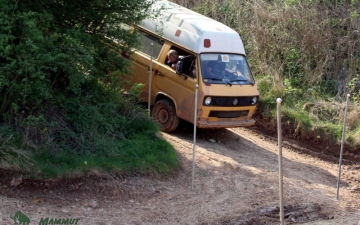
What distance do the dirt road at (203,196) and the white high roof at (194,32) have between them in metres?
2.02

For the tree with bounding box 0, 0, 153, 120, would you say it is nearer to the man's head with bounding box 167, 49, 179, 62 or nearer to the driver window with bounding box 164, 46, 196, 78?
the driver window with bounding box 164, 46, 196, 78

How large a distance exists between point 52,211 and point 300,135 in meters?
7.99

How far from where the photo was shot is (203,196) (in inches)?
407

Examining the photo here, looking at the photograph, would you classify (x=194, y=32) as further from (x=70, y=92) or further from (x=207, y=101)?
(x=70, y=92)

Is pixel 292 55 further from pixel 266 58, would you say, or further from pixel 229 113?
pixel 229 113

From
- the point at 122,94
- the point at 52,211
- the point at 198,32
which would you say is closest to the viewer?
the point at 52,211

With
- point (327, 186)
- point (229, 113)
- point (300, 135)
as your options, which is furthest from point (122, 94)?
point (300, 135)

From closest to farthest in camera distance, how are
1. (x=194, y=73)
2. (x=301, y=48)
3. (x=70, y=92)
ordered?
(x=70, y=92) → (x=194, y=73) → (x=301, y=48)

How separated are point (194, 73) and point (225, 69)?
2.48 ft

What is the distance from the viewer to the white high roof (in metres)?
13.3

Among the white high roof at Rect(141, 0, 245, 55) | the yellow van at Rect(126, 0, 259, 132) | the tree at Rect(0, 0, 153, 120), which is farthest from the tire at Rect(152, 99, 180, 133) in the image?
the tree at Rect(0, 0, 153, 120)

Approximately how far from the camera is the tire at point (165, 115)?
529 inches

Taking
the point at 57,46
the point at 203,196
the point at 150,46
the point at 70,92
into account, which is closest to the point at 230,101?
the point at 150,46

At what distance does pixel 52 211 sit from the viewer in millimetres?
8859
